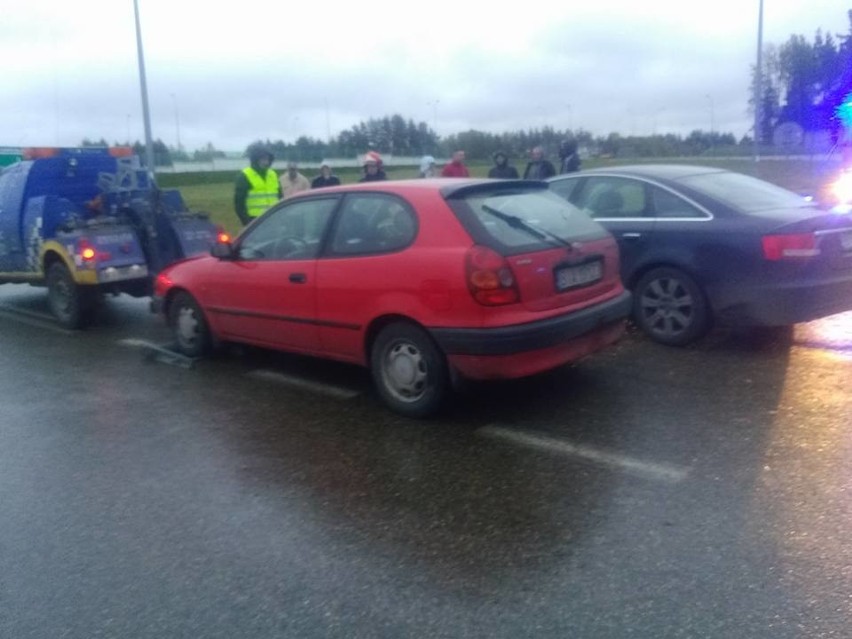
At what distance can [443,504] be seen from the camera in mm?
4914

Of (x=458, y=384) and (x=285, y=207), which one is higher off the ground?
(x=285, y=207)

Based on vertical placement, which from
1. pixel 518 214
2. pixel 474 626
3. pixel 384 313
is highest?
pixel 518 214

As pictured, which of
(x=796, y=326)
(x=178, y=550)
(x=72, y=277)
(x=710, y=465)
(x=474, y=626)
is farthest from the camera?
(x=72, y=277)

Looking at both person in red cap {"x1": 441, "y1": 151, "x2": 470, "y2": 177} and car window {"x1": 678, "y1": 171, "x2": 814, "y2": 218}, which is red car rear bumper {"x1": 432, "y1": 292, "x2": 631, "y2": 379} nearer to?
car window {"x1": 678, "y1": 171, "x2": 814, "y2": 218}

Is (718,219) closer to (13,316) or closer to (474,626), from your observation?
(474,626)

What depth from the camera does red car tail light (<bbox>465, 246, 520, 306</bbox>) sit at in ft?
19.2

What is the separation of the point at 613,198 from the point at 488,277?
3251 millimetres

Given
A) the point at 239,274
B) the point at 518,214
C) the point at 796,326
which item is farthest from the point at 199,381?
the point at 796,326

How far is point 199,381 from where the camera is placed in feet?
25.3

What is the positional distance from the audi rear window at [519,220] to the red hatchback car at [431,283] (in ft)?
0.03

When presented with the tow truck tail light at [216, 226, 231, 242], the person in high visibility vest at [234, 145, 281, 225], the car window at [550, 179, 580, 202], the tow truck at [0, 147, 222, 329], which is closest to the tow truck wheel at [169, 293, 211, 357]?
the tow truck at [0, 147, 222, 329]

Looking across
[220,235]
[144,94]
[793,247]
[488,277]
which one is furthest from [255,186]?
[144,94]

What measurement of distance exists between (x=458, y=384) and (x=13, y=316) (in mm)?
7410

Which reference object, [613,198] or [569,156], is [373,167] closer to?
[569,156]
